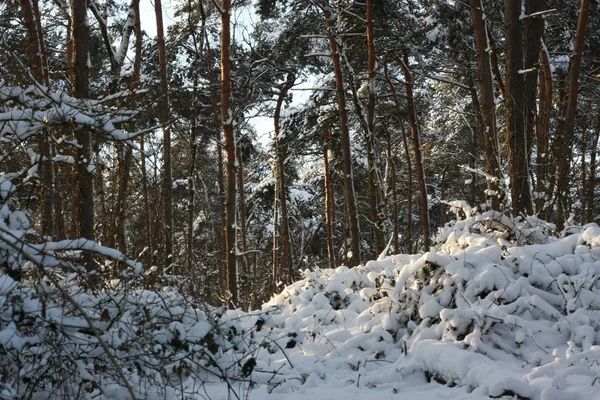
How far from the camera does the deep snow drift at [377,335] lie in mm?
2807

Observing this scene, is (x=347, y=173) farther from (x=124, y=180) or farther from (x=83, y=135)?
(x=83, y=135)

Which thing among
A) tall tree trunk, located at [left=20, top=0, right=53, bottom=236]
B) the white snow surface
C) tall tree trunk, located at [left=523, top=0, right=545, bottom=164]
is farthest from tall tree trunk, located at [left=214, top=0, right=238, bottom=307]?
tall tree trunk, located at [left=523, top=0, right=545, bottom=164]

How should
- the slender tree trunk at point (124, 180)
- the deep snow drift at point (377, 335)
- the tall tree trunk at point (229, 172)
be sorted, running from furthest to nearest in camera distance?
the tall tree trunk at point (229, 172) < the slender tree trunk at point (124, 180) < the deep snow drift at point (377, 335)

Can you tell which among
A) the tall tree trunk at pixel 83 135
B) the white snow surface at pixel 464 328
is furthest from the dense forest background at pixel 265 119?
the white snow surface at pixel 464 328

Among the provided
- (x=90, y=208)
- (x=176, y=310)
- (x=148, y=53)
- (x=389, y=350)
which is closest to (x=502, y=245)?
(x=389, y=350)

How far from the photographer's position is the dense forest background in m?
3.58

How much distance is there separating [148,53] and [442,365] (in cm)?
1223

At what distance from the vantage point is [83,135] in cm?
636

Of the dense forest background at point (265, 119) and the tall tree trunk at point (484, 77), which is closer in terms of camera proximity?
the dense forest background at point (265, 119)

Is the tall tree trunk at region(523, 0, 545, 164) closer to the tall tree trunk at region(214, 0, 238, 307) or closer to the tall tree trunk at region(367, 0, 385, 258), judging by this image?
the tall tree trunk at region(367, 0, 385, 258)

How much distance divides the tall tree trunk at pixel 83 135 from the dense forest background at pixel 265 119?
0.02 meters

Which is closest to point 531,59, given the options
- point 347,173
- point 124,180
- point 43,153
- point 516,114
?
point 516,114

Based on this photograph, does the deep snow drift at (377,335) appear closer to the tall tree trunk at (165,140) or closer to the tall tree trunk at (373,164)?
the tall tree trunk at (373,164)

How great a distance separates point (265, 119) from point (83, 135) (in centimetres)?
1077
